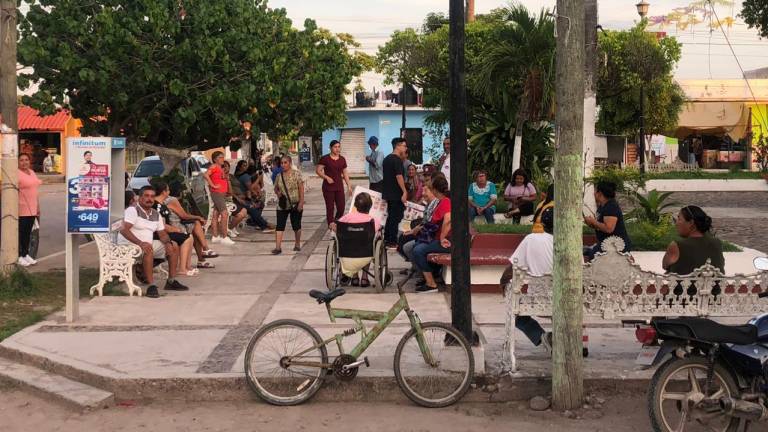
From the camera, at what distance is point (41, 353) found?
26.4 feet

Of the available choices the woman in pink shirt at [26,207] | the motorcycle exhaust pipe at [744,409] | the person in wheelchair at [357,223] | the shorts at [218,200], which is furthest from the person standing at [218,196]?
the motorcycle exhaust pipe at [744,409]

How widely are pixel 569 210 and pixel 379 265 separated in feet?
15.2

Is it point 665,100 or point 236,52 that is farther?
point 665,100

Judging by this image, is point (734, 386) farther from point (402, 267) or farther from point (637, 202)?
point (402, 267)

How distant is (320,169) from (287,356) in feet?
28.5

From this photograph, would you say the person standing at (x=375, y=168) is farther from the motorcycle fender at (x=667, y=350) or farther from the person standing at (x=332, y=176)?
the motorcycle fender at (x=667, y=350)

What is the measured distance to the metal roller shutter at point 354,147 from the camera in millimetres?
57875

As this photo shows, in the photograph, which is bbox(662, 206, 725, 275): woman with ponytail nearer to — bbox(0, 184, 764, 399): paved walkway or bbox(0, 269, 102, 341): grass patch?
bbox(0, 184, 764, 399): paved walkway

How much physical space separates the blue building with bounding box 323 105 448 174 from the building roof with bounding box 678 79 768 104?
1458 cm

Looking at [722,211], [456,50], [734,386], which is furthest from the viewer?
[722,211]

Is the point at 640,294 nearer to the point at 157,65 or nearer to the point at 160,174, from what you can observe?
the point at 157,65

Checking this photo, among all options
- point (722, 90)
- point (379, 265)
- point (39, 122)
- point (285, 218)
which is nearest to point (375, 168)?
point (285, 218)

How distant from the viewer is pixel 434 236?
11203 millimetres

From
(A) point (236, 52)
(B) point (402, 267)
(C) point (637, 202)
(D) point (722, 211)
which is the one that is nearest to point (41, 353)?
(B) point (402, 267)
